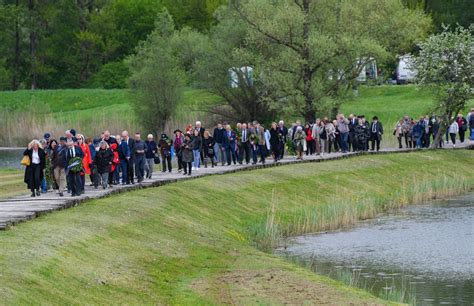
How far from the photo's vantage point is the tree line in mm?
114500

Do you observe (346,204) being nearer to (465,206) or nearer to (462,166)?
(465,206)

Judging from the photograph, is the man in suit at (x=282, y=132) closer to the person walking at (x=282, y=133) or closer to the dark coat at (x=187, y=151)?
the person walking at (x=282, y=133)

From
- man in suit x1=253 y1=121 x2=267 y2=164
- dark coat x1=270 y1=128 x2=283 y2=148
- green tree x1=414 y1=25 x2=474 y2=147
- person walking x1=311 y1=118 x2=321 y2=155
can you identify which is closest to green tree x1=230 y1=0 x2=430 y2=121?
green tree x1=414 y1=25 x2=474 y2=147

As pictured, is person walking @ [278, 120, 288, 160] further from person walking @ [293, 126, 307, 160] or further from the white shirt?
the white shirt

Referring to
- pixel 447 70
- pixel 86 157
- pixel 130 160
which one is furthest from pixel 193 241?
pixel 447 70

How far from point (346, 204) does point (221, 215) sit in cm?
628

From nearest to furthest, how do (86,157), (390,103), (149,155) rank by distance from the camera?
1. (86,157)
2. (149,155)
3. (390,103)

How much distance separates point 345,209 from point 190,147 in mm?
6686

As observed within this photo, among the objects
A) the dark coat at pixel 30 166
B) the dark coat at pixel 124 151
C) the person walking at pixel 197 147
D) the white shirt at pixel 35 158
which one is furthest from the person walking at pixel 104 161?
the person walking at pixel 197 147

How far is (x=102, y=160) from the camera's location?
1531 inches

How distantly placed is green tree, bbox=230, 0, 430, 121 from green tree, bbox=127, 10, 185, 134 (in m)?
Answer: 9.93

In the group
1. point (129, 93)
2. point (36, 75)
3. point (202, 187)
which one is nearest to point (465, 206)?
point (202, 187)

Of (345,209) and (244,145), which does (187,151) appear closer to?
(345,209)

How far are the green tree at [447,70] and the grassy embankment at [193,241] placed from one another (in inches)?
563
